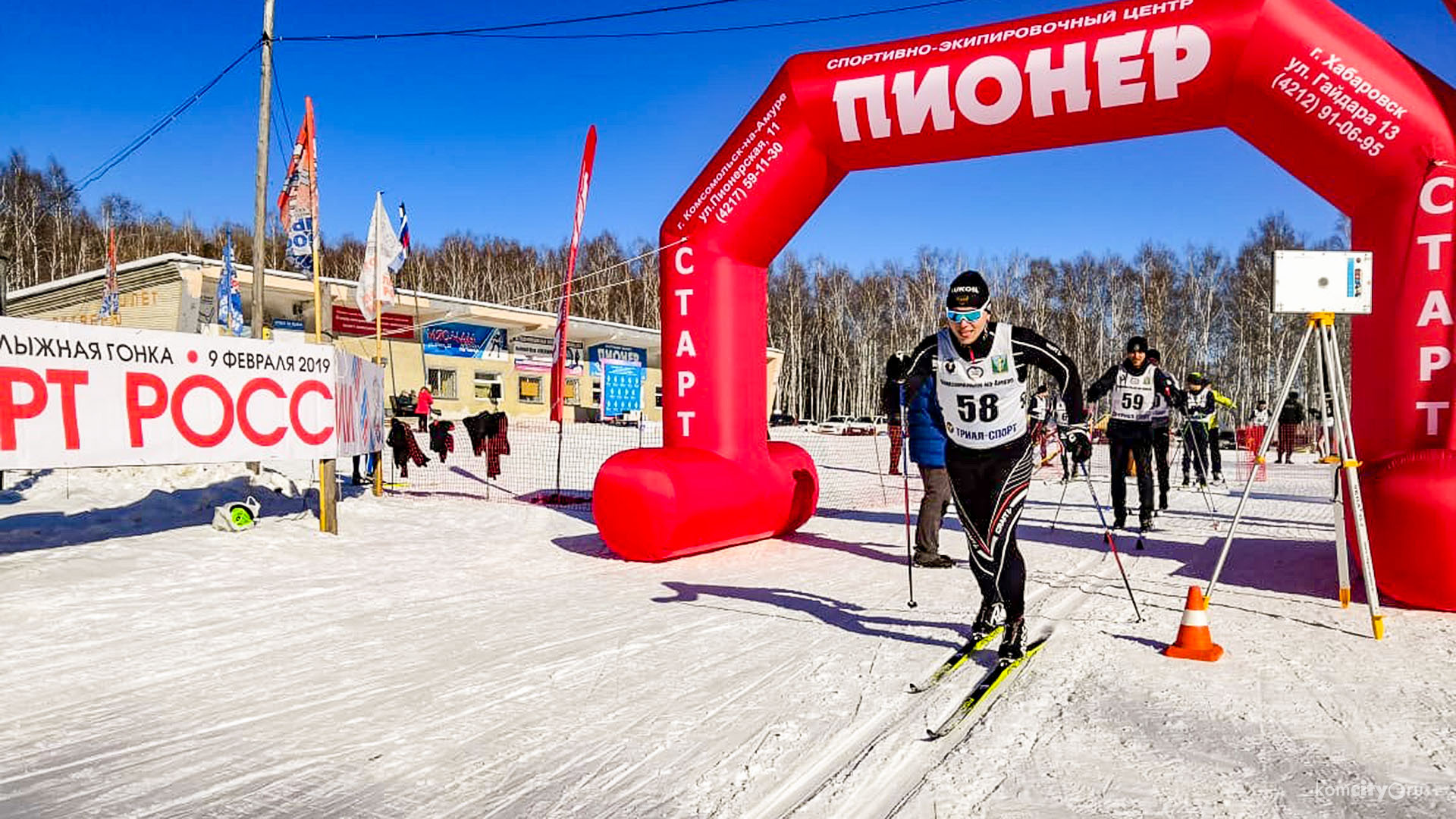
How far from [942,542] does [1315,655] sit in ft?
13.2

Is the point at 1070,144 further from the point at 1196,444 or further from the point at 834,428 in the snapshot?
the point at 834,428

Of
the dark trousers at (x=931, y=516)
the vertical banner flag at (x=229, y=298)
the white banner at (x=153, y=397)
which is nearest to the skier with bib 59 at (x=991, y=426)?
the dark trousers at (x=931, y=516)

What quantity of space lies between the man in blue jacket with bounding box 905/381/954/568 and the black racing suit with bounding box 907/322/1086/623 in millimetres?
2325

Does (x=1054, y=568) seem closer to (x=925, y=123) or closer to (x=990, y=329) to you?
(x=990, y=329)

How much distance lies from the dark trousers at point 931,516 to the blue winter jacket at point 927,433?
0.13 meters

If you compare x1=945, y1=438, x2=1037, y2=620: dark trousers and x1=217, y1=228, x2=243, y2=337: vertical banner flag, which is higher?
x1=217, y1=228, x2=243, y2=337: vertical banner flag

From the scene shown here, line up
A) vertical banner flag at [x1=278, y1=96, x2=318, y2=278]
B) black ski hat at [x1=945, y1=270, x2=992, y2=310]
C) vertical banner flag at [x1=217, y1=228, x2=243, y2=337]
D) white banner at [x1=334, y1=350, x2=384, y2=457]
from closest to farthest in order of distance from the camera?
1. black ski hat at [x1=945, y1=270, x2=992, y2=310]
2. white banner at [x1=334, y1=350, x2=384, y2=457]
3. vertical banner flag at [x1=278, y1=96, x2=318, y2=278]
4. vertical banner flag at [x1=217, y1=228, x2=243, y2=337]

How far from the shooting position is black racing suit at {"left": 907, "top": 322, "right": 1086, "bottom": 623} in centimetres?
398

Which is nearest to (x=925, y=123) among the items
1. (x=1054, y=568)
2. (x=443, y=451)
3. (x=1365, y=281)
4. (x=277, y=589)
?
(x=1365, y=281)

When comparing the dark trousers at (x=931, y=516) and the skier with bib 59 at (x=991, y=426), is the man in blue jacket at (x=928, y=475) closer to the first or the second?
the dark trousers at (x=931, y=516)

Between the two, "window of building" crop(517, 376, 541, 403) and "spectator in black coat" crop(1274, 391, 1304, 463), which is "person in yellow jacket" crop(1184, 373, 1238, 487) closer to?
"spectator in black coat" crop(1274, 391, 1304, 463)

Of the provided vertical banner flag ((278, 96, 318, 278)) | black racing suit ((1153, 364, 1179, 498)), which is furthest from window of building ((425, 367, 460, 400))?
black racing suit ((1153, 364, 1179, 498))

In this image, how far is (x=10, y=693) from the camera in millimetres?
3445

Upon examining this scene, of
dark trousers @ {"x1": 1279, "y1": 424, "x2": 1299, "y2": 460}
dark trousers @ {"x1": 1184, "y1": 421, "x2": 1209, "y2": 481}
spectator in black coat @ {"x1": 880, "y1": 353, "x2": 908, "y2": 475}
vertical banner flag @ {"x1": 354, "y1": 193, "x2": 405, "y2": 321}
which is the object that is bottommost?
dark trousers @ {"x1": 1279, "y1": 424, "x2": 1299, "y2": 460}
